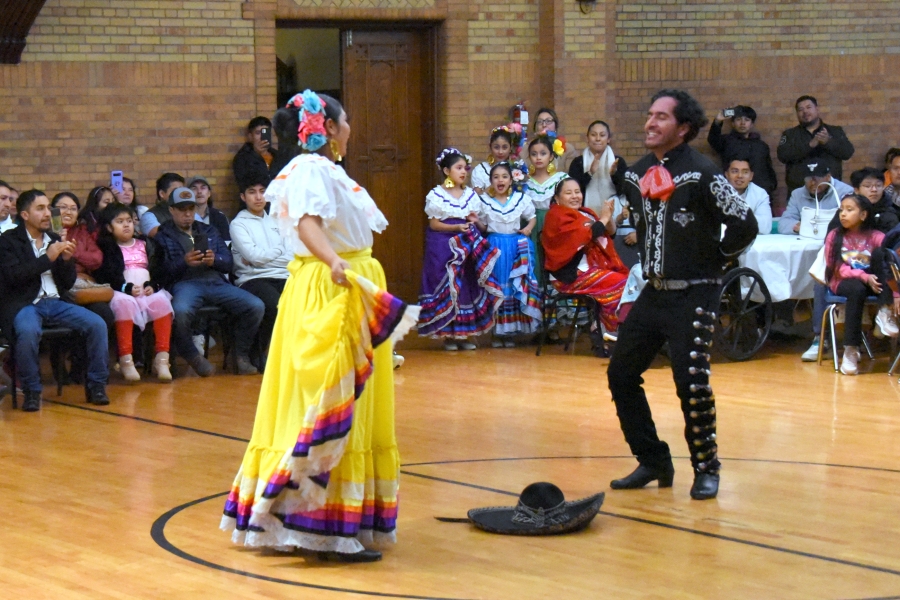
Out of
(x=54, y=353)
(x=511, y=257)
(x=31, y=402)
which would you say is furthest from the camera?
(x=511, y=257)

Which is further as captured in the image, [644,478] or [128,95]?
[128,95]

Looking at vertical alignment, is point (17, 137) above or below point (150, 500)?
above

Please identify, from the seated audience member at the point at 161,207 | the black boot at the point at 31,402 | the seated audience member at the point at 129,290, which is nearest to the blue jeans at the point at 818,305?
the seated audience member at the point at 129,290

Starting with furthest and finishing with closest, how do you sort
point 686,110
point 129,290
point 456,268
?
point 456,268 < point 129,290 < point 686,110

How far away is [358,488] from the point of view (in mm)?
4641

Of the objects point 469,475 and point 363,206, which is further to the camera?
point 469,475

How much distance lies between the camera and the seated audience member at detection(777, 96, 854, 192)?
38.7 feet

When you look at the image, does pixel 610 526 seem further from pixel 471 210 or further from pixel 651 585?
pixel 471 210

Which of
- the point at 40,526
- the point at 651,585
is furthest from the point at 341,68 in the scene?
the point at 651,585

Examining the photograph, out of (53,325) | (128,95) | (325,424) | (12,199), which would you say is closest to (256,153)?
(128,95)

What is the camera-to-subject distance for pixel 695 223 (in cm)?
552

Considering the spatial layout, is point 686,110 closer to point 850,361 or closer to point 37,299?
point 850,361

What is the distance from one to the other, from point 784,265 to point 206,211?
440 cm

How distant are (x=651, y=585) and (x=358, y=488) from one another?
1.08 meters
